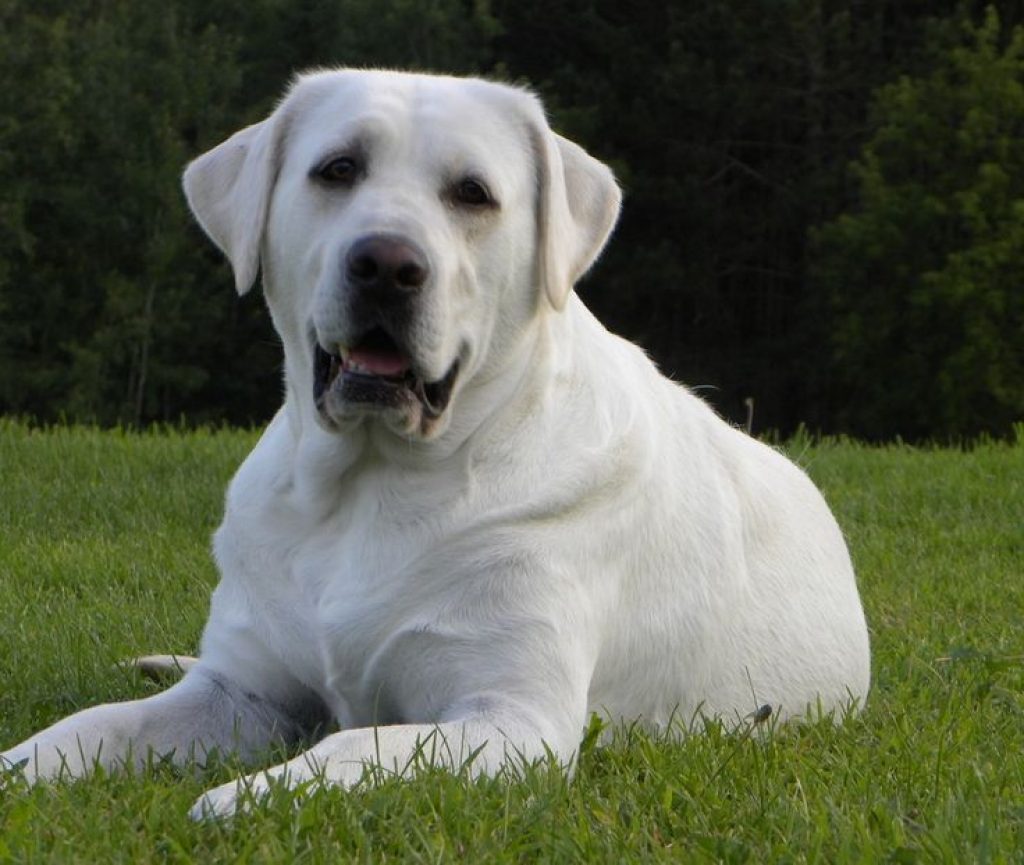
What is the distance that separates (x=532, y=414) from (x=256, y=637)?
0.85 meters

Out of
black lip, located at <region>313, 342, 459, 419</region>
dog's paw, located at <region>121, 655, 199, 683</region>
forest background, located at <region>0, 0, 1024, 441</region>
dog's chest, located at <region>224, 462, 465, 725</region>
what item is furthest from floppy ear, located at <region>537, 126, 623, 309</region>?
forest background, located at <region>0, 0, 1024, 441</region>

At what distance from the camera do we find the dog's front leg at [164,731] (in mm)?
3996

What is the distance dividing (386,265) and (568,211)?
0.66 metres

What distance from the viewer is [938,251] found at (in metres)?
41.5

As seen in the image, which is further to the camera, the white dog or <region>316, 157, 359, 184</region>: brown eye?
<region>316, 157, 359, 184</region>: brown eye

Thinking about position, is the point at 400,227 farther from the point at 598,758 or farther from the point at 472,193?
the point at 598,758

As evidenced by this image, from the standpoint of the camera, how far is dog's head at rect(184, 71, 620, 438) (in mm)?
4152

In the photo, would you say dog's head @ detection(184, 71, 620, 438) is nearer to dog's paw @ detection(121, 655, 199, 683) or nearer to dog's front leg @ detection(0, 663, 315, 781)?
dog's front leg @ detection(0, 663, 315, 781)

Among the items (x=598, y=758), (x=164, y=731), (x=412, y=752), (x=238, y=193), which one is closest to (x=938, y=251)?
(x=238, y=193)

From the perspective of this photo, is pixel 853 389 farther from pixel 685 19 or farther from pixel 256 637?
pixel 256 637

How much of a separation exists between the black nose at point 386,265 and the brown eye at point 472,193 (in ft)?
0.93

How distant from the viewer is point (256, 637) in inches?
176

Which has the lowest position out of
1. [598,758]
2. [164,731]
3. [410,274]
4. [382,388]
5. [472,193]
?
[164,731]

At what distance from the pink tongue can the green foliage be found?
35628mm
